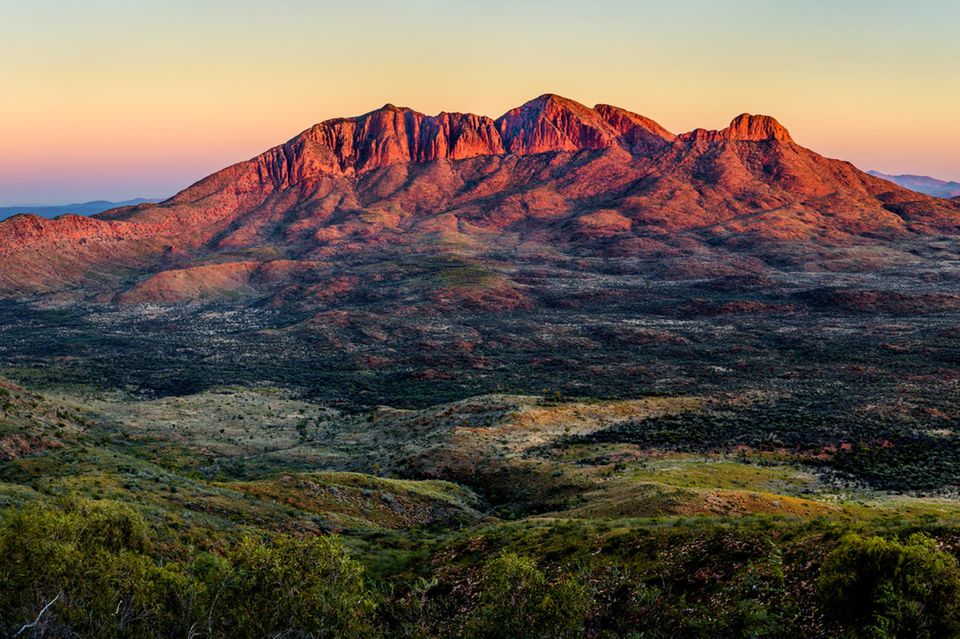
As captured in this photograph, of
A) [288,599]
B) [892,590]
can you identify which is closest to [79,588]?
[288,599]

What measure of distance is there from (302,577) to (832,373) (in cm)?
9945

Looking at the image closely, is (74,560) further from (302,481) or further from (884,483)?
(884,483)

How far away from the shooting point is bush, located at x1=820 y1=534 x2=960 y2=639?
58.3 ft

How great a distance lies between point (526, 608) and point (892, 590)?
423 inches

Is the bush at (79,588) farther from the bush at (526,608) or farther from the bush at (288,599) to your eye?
the bush at (526,608)

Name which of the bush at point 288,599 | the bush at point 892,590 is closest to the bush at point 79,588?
the bush at point 288,599

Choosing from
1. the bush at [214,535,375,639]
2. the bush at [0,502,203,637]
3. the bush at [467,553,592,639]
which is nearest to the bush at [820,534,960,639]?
the bush at [467,553,592,639]

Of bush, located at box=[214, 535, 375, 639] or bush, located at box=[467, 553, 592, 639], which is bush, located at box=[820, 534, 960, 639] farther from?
bush, located at box=[214, 535, 375, 639]

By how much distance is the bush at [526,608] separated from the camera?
2036 cm

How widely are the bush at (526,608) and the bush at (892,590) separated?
25.5 feet

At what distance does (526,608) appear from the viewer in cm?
2092

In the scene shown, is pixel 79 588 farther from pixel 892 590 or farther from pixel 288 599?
pixel 892 590

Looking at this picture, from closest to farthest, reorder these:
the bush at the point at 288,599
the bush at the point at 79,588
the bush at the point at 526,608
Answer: the bush at the point at 79,588 < the bush at the point at 288,599 < the bush at the point at 526,608

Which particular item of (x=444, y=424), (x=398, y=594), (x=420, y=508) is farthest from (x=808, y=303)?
(x=398, y=594)
